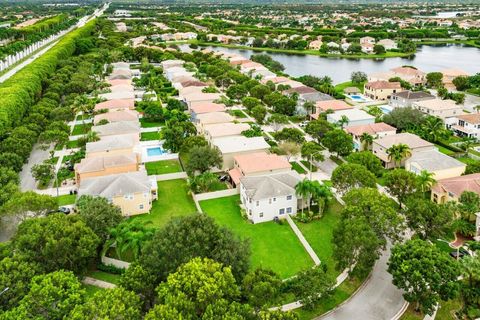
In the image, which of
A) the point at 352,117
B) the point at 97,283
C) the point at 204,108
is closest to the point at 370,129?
the point at 352,117

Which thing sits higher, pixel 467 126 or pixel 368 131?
pixel 368 131

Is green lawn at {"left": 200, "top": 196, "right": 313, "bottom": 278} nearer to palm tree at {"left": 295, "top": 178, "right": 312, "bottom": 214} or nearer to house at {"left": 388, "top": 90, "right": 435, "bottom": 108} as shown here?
palm tree at {"left": 295, "top": 178, "right": 312, "bottom": 214}

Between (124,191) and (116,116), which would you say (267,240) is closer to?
(124,191)

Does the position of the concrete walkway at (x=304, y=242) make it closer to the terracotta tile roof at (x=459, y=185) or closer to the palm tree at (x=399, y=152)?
the terracotta tile roof at (x=459, y=185)

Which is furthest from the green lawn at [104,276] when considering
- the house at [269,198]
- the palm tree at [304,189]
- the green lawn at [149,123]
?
the green lawn at [149,123]

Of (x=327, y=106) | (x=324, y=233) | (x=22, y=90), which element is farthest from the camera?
(x=327, y=106)

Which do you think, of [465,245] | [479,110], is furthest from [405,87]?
[465,245]
